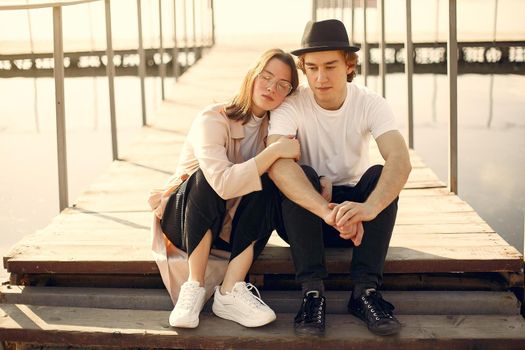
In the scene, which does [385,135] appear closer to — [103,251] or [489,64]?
[103,251]

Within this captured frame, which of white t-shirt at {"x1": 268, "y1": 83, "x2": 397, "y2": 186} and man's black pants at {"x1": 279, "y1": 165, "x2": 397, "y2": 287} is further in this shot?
white t-shirt at {"x1": 268, "y1": 83, "x2": 397, "y2": 186}

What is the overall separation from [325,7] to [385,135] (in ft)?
22.4

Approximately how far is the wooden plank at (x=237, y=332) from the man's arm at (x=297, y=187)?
313 mm

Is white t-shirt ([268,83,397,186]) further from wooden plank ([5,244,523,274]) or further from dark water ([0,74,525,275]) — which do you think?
dark water ([0,74,525,275])

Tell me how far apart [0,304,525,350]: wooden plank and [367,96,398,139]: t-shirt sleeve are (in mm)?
549

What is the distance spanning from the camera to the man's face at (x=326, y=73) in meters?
2.45

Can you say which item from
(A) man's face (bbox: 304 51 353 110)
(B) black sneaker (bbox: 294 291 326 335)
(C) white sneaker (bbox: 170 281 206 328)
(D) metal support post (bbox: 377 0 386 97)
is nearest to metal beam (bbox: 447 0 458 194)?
(A) man's face (bbox: 304 51 353 110)

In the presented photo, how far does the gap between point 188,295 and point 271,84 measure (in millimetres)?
646

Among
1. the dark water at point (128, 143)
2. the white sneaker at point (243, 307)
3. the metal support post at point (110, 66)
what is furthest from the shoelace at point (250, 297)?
the dark water at point (128, 143)

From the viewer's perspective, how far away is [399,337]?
7.18 feet

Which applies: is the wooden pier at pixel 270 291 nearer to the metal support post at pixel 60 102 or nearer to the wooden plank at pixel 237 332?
the wooden plank at pixel 237 332

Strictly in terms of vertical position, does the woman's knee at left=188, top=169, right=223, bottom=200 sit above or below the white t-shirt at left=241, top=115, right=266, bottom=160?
below

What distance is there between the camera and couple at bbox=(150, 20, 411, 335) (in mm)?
2264

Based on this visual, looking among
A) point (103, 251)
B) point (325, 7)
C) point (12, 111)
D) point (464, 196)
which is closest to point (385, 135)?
point (103, 251)
